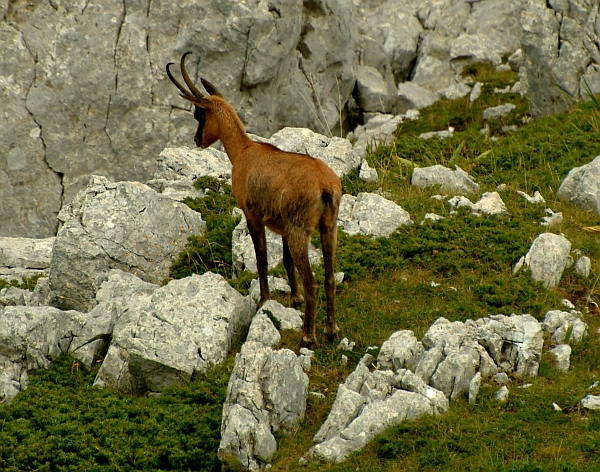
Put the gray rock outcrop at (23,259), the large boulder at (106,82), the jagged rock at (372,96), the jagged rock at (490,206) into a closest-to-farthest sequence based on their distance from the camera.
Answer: the jagged rock at (490,206) < the gray rock outcrop at (23,259) < the large boulder at (106,82) < the jagged rock at (372,96)

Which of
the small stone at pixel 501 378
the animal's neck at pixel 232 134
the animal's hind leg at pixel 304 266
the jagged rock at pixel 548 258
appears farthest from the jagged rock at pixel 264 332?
the jagged rock at pixel 548 258

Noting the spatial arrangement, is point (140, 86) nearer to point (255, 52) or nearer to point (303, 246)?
point (255, 52)

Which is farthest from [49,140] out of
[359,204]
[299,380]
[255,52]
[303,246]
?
[299,380]

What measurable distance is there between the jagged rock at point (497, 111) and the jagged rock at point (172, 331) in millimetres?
9173

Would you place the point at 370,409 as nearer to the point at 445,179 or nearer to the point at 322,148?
the point at 445,179

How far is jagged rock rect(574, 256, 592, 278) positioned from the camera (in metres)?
11.5

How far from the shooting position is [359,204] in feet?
43.3

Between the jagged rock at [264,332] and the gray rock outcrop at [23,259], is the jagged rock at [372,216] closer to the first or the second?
the jagged rock at [264,332]

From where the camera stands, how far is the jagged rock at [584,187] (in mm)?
13156

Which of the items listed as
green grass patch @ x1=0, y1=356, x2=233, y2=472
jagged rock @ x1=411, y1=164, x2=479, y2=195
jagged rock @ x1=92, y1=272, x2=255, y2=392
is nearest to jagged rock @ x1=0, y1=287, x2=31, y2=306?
jagged rock @ x1=92, y1=272, x2=255, y2=392

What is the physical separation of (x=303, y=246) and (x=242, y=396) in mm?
1965

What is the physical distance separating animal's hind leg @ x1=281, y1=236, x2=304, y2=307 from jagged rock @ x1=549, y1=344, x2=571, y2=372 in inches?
123

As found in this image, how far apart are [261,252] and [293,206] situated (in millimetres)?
1018

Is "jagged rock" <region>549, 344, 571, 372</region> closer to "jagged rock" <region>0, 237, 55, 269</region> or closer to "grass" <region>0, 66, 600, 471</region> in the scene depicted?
"grass" <region>0, 66, 600, 471</region>
